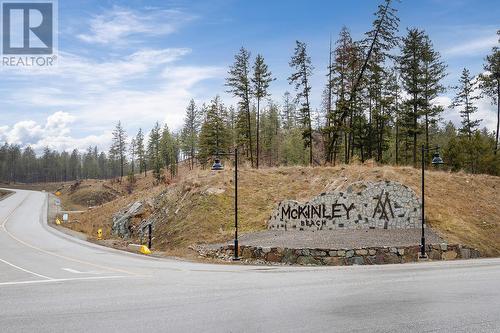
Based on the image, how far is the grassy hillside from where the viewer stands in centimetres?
2831

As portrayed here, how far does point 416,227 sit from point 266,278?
1433 cm

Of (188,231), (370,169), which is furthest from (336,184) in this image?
(188,231)

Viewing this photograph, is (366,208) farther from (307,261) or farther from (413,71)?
(413,71)

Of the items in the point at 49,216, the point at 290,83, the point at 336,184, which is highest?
the point at 290,83

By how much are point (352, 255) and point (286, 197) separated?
1217cm

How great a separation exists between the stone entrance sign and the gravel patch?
0.73m

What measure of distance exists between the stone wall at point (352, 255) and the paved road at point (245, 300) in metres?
5.10

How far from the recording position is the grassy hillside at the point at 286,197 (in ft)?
92.9

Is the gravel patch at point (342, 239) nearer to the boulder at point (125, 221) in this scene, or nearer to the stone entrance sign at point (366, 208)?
the stone entrance sign at point (366, 208)

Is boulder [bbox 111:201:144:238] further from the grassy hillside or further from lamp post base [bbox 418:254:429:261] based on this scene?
lamp post base [bbox 418:254:429:261]

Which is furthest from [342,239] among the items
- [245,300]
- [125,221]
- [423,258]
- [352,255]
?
[125,221]

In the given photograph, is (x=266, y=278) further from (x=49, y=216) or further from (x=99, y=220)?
(x=49, y=216)

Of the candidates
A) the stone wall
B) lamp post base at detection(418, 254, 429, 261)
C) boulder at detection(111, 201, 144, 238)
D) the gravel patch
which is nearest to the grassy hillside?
boulder at detection(111, 201, 144, 238)

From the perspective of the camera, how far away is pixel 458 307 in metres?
10.2
